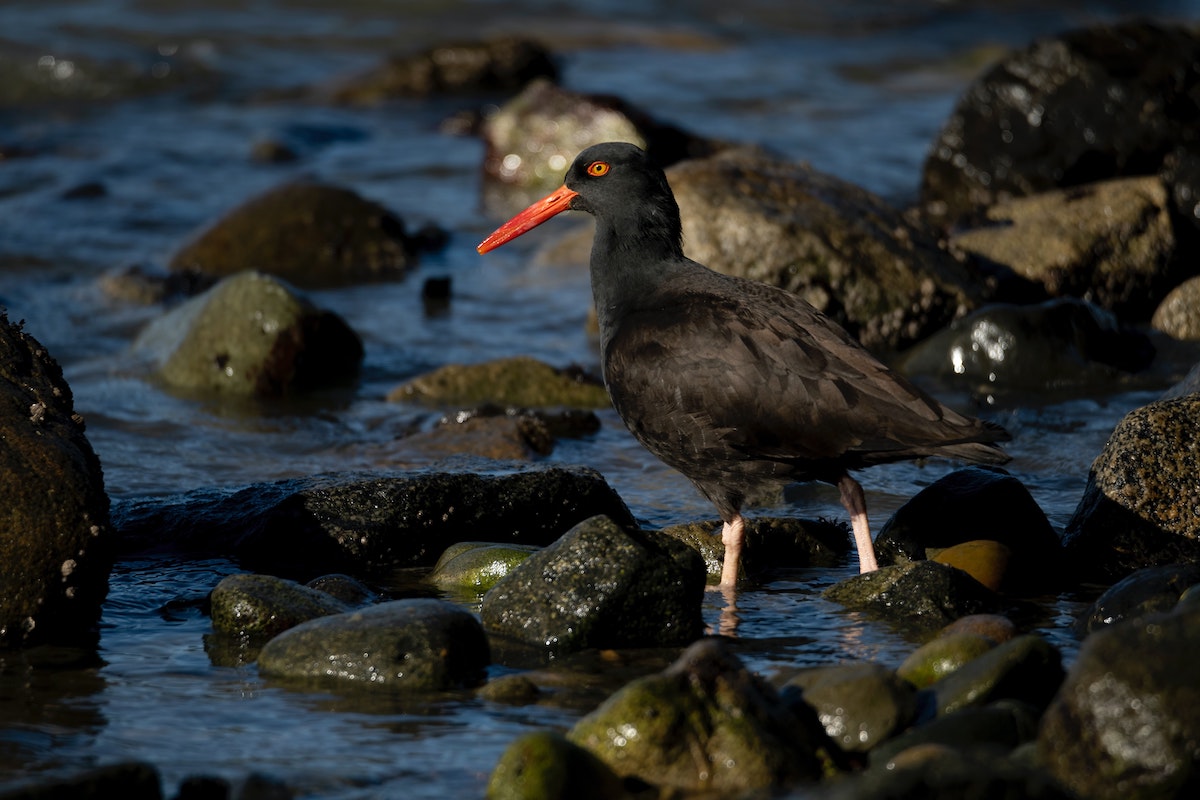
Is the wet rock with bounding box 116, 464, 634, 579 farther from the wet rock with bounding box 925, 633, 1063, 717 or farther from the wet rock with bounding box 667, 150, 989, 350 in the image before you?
the wet rock with bounding box 667, 150, 989, 350

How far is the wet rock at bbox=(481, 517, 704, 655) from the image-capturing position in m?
4.56

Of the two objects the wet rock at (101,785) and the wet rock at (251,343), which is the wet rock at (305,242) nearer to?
the wet rock at (251,343)

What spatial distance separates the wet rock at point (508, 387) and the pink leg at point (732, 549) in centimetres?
269

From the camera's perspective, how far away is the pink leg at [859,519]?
522 centimetres

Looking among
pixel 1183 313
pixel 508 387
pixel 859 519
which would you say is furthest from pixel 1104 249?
pixel 859 519

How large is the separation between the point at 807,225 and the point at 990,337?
1273 mm

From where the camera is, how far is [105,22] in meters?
20.4

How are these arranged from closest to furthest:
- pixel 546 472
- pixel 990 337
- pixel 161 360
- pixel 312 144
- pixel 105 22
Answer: pixel 546 472
pixel 990 337
pixel 161 360
pixel 312 144
pixel 105 22

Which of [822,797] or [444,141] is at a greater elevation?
[444,141]

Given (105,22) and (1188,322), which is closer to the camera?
(1188,322)

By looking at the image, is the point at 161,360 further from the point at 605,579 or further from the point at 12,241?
the point at 605,579

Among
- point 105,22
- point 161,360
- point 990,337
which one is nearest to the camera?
point 990,337

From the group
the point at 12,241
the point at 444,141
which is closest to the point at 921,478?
the point at 12,241

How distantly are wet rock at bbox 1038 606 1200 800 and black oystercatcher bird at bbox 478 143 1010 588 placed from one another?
172 cm
